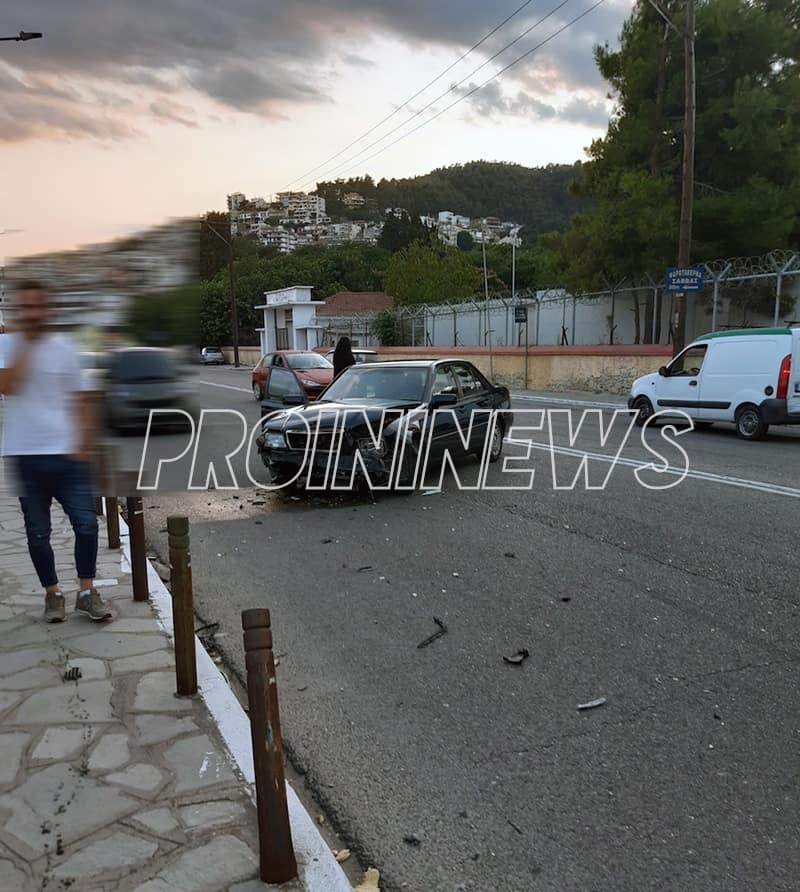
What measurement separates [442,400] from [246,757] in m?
6.21

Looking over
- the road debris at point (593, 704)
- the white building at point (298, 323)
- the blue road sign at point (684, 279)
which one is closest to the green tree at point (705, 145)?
the blue road sign at point (684, 279)

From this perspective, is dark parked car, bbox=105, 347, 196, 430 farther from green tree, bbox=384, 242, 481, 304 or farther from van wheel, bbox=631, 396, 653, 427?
green tree, bbox=384, 242, 481, 304

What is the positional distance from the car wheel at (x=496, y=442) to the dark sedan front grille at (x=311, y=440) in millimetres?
3186

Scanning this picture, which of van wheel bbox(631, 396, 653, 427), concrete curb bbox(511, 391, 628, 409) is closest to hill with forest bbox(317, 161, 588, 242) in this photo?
concrete curb bbox(511, 391, 628, 409)

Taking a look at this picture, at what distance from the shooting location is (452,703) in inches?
149

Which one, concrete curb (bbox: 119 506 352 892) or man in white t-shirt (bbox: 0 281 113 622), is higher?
man in white t-shirt (bbox: 0 281 113 622)

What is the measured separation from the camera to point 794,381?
1260cm

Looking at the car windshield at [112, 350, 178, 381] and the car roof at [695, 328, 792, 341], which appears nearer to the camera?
the car windshield at [112, 350, 178, 381]

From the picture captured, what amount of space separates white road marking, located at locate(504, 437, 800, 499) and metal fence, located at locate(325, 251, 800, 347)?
9330 mm

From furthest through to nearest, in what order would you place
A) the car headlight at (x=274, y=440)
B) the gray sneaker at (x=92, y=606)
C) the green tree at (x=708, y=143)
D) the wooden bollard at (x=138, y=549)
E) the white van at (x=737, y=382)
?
the green tree at (x=708, y=143)
the white van at (x=737, y=382)
the car headlight at (x=274, y=440)
the wooden bollard at (x=138, y=549)
the gray sneaker at (x=92, y=606)

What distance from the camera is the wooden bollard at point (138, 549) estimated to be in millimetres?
4754

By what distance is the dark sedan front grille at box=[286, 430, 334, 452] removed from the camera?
8109mm

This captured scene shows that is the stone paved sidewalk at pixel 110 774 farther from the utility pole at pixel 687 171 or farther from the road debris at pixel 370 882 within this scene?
the utility pole at pixel 687 171

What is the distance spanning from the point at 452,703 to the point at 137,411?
2.77 metres
